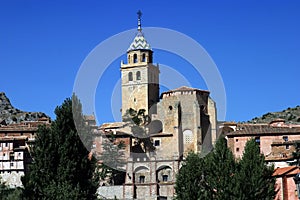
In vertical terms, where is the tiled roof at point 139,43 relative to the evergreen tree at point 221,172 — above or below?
above

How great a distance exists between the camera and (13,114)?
389 ft

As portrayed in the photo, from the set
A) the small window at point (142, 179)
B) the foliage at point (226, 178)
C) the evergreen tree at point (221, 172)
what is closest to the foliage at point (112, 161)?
the small window at point (142, 179)

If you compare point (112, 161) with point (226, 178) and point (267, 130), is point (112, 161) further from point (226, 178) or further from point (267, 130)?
point (226, 178)

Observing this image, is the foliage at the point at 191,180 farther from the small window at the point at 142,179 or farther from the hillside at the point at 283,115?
the hillside at the point at 283,115

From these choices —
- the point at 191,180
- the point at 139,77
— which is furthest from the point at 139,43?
the point at 191,180

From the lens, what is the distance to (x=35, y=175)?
1578 inches

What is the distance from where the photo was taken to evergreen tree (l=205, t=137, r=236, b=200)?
46.3 metres

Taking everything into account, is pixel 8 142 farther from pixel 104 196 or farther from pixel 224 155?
pixel 224 155

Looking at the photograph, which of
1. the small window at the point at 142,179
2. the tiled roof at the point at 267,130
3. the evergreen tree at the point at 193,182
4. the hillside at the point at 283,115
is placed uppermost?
the hillside at the point at 283,115

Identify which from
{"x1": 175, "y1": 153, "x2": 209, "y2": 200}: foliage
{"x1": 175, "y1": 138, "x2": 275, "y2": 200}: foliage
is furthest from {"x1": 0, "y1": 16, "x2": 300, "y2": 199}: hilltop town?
{"x1": 175, "y1": 138, "x2": 275, "y2": 200}: foliage

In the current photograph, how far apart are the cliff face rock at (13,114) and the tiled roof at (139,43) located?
27895 mm

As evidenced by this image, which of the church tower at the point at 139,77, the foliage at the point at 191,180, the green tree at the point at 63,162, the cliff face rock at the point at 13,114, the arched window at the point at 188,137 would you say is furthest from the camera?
the cliff face rock at the point at 13,114

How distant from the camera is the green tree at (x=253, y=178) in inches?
1804

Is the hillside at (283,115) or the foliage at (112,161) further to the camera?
the hillside at (283,115)
